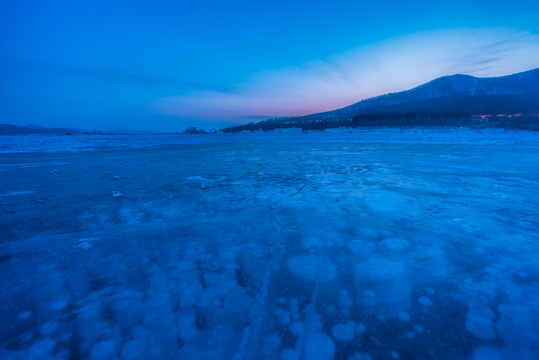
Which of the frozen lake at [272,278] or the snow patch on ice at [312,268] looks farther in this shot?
the snow patch on ice at [312,268]

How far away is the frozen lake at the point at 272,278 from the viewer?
118 centimetres

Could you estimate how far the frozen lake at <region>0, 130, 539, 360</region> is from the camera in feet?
3.86

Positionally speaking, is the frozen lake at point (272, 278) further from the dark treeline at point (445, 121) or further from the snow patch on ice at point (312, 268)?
the dark treeline at point (445, 121)

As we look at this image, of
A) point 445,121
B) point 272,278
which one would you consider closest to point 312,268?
point 272,278

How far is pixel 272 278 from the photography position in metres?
1.67

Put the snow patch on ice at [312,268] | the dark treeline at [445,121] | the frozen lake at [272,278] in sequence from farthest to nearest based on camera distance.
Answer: the dark treeline at [445,121]
the snow patch on ice at [312,268]
the frozen lake at [272,278]

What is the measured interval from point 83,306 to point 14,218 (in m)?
2.44

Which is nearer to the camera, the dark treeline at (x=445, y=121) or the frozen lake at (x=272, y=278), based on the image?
the frozen lake at (x=272, y=278)

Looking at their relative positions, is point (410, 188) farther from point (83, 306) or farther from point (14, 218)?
point (14, 218)

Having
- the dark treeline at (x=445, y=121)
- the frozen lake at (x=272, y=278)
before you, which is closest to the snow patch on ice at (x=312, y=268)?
the frozen lake at (x=272, y=278)

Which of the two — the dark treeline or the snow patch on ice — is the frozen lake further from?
the dark treeline

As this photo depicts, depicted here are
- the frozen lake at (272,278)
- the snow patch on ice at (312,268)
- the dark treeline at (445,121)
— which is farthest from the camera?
the dark treeline at (445,121)

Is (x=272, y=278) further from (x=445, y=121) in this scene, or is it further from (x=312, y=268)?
→ (x=445, y=121)

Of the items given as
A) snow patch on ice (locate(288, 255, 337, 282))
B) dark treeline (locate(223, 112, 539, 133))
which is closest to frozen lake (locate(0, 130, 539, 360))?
snow patch on ice (locate(288, 255, 337, 282))
